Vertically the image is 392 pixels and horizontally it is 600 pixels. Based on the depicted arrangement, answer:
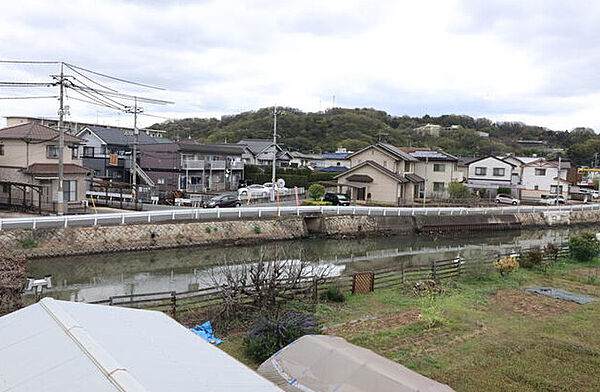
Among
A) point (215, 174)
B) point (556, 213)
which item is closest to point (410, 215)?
point (556, 213)

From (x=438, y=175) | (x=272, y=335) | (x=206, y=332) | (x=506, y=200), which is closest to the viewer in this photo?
(x=272, y=335)

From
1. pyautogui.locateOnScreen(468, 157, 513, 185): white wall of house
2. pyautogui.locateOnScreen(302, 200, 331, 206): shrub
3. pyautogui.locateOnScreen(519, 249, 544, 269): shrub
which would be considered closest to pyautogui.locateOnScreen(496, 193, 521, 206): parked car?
pyautogui.locateOnScreen(468, 157, 513, 185): white wall of house

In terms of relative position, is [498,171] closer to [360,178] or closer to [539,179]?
[539,179]

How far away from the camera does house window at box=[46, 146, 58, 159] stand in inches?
1088

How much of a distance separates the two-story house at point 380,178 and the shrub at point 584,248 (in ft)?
65.4

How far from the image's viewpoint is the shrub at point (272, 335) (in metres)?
9.09

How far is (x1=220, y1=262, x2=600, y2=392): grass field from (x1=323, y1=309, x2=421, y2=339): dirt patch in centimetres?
2

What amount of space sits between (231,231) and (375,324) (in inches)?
614

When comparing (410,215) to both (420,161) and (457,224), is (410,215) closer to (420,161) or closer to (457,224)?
(457,224)

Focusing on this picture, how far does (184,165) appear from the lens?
40.9 meters

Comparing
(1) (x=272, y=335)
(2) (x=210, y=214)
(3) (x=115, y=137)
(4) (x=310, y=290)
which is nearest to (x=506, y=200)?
(2) (x=210, y=214)

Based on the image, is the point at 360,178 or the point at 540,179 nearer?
the point at 360,178

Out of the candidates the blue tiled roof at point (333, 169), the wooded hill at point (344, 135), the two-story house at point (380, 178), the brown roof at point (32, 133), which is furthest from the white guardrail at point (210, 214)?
the wooded hill at point (344, 135)

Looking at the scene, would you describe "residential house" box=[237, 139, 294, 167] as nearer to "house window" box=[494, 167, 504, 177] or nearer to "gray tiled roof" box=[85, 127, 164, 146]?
"gray tiled roof" box=[85, 127, 164, 146]
